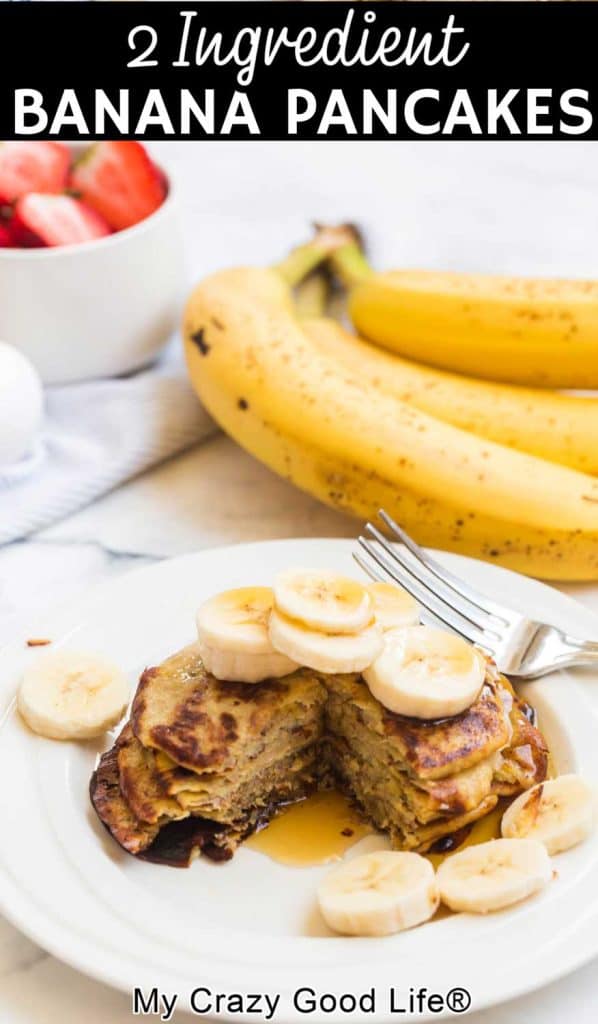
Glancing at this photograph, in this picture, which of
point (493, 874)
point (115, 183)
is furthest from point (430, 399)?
point (493, 874)

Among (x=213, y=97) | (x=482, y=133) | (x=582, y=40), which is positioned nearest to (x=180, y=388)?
(x=213, y=97)

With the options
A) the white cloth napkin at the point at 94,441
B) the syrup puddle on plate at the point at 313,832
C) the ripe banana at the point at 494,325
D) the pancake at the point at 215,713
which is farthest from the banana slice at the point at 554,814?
the white cloth napkin at the point at 94,441

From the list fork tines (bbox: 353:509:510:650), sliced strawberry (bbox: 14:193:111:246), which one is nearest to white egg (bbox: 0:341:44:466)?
sliced strawberry (bbox: 14:193:111:246)

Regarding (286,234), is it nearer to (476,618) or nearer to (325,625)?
(476,618)

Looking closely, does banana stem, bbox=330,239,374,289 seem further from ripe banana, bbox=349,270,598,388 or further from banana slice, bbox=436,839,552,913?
banana slice, bbox=436,839,552,913

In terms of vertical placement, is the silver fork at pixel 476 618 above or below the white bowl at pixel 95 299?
below

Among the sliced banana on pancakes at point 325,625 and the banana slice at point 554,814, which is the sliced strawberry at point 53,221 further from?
the banana slice at point 554,814

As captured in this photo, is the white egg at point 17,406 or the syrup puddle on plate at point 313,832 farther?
the white egg at point 17,406

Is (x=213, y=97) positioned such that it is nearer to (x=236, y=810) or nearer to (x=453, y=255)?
(x=453, y=255)
